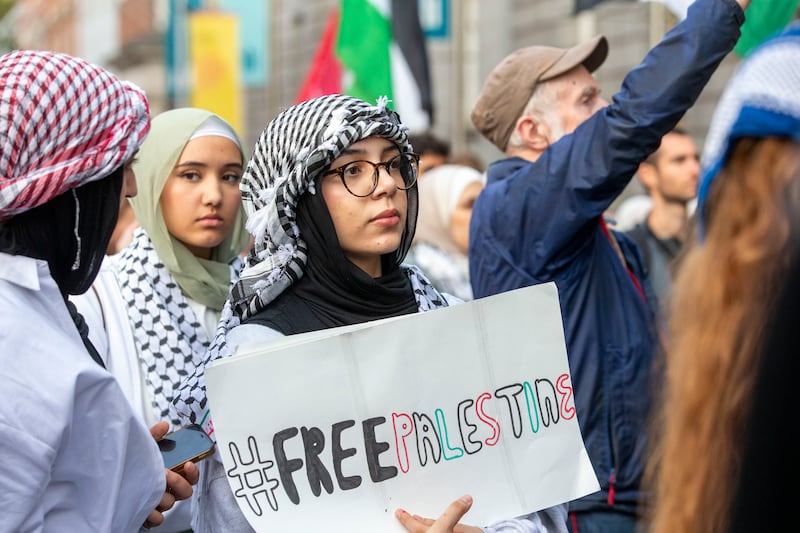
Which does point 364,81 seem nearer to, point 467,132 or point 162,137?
point 162,137

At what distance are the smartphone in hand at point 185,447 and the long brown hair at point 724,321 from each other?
129cm

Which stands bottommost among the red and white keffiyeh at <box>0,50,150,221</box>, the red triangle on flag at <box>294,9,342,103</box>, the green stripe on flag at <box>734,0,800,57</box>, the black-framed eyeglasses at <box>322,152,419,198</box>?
the red triangle on flag at <box>294,9,342,103</box>

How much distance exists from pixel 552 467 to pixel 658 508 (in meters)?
1.05

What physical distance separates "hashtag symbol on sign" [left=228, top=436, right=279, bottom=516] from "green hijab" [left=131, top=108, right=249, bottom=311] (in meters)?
1.49

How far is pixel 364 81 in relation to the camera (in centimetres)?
873

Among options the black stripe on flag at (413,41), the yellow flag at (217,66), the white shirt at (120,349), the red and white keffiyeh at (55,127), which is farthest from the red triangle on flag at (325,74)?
the red and white keffiyeh at (55,127)

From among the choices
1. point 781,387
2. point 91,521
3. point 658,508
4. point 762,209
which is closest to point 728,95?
point 762,209

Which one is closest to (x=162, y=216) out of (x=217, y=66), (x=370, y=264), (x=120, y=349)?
(x=120, y=349)

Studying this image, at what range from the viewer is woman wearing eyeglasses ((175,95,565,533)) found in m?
2.62

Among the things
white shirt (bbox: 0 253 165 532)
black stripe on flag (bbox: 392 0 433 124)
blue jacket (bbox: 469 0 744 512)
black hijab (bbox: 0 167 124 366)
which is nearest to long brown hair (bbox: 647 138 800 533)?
white shirt (bbox: 0 253 165 532)

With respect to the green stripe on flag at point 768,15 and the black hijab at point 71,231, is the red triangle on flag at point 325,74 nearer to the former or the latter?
the green stripe on flag at point 768,15

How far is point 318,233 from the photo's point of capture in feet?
8.74

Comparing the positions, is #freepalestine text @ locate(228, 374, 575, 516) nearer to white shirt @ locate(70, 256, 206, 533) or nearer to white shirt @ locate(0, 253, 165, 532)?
white shirt @ locate(0, 253, 165, 532)

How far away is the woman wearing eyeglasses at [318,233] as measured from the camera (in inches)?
103
